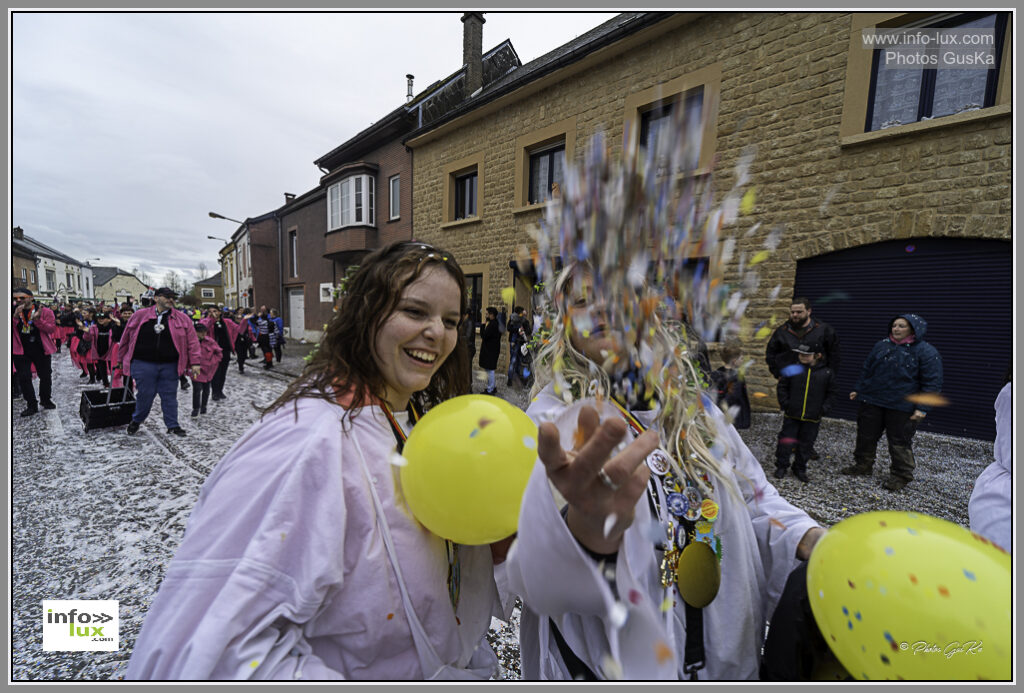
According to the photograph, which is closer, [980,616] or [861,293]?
[980,616]

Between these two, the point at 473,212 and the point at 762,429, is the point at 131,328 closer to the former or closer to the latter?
the point at 473,212

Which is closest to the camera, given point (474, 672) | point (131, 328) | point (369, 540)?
point (369, 540)

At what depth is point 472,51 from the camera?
1279 cm

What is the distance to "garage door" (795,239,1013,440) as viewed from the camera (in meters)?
5.13

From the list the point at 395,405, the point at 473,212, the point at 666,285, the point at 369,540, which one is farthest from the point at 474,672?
the point at 473,212

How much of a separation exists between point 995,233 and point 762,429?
3609 millimetres

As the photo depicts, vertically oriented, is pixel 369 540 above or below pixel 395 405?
below

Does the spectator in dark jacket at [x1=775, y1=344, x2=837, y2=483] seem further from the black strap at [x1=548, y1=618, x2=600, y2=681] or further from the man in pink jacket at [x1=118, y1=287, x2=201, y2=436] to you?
the man in pink jacket at [x1=118, y1=287, x2=201, y2=436]

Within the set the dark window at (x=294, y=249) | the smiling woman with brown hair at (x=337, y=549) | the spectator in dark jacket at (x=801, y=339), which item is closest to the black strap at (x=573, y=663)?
the smiling woman with brown hair at (x=337, y=549)

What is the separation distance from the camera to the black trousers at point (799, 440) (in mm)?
4379

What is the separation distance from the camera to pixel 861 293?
19.3 ft

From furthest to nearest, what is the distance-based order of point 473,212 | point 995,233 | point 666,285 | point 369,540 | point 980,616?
point 473,212 < point 995,233 < point 666,285 < point 369,540 < point 980,616

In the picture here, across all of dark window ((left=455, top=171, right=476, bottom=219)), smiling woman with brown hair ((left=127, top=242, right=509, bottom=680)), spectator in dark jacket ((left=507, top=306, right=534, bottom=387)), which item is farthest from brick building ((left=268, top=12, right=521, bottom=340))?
smiling woman with brown hair ((left=127, top=242, right=509, bottom=680))

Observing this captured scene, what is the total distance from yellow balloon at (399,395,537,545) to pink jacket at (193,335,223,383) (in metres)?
6.89
